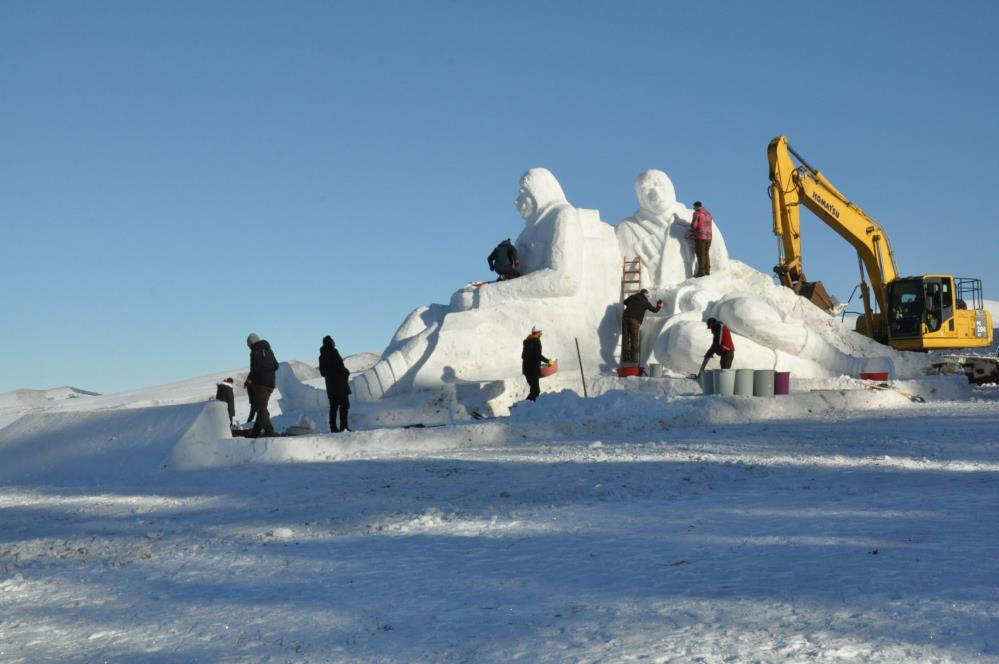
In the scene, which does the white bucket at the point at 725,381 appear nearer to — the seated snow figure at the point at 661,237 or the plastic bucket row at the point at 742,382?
the plastic bucket row at the point at 742,382

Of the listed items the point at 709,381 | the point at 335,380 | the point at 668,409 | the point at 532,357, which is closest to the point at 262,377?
the point at 335,380

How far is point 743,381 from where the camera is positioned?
14094mm

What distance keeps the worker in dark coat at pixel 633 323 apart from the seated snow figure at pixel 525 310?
1.85 ft

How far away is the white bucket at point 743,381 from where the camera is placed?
1406 centimetres

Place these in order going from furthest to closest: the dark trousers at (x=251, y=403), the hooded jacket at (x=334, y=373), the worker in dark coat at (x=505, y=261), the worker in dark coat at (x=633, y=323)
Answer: the worker in dark coat at (x=505, y=261)
the worker in dark coat at (x=633, y=323)
the hooded jacket at (x=334, y=373)
the dark trousers at (x=251, y=403)

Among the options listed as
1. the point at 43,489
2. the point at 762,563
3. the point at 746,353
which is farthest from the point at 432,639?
the point at 746,353

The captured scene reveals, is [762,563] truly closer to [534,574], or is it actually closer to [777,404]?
[534,574]

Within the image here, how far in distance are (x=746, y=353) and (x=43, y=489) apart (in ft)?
34.6

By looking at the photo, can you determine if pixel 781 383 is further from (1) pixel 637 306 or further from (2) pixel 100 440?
(2) pixel 100 440

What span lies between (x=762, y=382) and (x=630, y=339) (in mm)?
3426

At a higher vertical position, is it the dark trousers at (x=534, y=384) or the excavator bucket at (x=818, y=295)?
the excavator bucket at (x=818, y=295)

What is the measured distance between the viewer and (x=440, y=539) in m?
5.53

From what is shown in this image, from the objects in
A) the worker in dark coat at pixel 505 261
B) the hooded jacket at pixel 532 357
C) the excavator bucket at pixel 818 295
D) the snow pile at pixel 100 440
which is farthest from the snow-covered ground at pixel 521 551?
the excavator bucket at pixel 818 295

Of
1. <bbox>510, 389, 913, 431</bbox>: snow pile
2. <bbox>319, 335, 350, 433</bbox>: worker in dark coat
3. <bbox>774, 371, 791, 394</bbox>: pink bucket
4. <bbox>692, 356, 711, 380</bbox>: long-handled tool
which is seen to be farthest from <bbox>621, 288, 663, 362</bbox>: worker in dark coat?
<bbox>319, 335, 350, 433</bbox>: worker in dark coat
